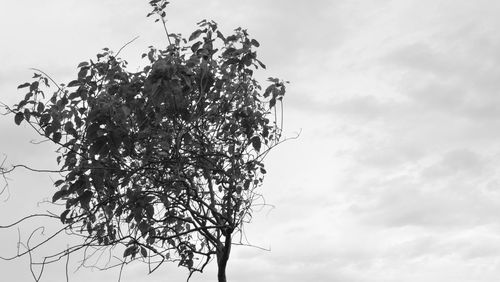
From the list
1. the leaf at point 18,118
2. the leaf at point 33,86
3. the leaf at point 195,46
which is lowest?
the leaf at point 18,118

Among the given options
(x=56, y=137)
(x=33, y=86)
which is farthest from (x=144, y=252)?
(x=33, y=86)

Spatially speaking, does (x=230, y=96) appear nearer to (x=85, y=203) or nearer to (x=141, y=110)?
(x=141, y=110)

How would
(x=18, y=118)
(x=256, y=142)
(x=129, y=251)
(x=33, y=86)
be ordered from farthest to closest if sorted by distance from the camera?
1. (x=256, y=142)
2. (x=129, y=251)
3. (x=33, y=86)
4. (x=18, y=118)

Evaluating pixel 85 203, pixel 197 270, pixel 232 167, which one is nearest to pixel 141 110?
pixel 85 203

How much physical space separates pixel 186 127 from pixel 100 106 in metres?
1.56

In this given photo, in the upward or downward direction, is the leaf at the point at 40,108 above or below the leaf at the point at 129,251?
above

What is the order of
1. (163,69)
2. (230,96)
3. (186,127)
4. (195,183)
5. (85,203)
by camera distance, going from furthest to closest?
(195,183)
(230,96)
(186,127)
(85,203)
(163,69)

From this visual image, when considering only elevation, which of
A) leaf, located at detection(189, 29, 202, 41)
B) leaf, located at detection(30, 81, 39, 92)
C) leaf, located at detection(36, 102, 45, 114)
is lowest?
leaf, located at detection(36, 102, 45, 114)

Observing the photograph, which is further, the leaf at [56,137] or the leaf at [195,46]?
the leaf at [56,137]

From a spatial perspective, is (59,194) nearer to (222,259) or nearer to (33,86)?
(33,86)

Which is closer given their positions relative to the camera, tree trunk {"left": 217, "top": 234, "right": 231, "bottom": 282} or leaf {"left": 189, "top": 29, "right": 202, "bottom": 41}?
leaf {"left": 189, "top": 29, "right": 202, "bottom": 41}

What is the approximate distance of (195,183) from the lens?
10047 mm

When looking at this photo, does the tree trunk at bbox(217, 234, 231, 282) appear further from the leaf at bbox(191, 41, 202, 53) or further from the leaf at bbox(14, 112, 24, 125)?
the leaf at bbox(14, 112, 24, 125)

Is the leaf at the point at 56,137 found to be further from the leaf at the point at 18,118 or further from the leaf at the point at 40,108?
the leaf at the point at 18,118
